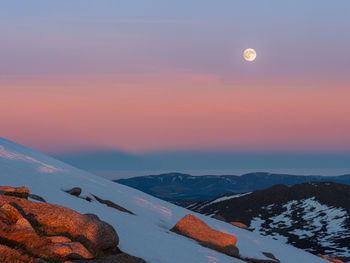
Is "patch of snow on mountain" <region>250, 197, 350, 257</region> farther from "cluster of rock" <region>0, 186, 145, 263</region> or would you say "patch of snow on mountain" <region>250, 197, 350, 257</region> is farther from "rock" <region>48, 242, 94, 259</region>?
"rock" <region>48, 242, 94, 259</region>

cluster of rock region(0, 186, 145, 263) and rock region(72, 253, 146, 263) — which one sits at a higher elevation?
cluster of rock region(0, 186, 145, 263)

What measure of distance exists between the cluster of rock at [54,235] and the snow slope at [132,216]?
2451mm

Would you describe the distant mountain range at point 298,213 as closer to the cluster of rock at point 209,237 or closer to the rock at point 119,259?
the cluster of rock at point 209,237

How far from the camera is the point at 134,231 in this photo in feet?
74.9

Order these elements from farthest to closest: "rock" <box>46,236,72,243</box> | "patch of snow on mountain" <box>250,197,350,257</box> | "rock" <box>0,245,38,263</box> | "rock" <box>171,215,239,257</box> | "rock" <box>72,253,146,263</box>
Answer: "patch of snow on mountain" <box>250,197,350,257</box> < "rock" <box>171,215,239,257</box> < "rock" <box>72,253,146,263</box> < "rock" <box>46,236,72,243</box> < "rock" <box>0,245,38,263</box>

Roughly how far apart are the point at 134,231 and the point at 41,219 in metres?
7.86

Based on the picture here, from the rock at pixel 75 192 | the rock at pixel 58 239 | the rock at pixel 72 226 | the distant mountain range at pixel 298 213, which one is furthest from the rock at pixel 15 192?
the distant mountain range at pixel 298 213

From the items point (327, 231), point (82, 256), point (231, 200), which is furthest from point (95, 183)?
point (231, 200)

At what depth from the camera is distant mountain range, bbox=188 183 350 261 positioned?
10681 cm

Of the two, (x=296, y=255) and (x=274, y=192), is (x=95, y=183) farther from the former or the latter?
(x=274, y=192)

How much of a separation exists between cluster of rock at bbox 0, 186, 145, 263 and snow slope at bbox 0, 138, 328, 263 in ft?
8.04

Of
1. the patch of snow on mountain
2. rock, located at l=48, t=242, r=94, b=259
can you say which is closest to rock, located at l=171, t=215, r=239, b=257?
rock, located at l=48, t=242, r=94, b=259

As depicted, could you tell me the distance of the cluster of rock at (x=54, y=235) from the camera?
43.3ft

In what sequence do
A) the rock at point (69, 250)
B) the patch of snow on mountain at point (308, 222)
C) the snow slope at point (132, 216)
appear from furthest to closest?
1. the patch of snow on mountain at point (308, 222)
2. the snow slope at point (132, 216)
3. the rock at point (69, 250)
